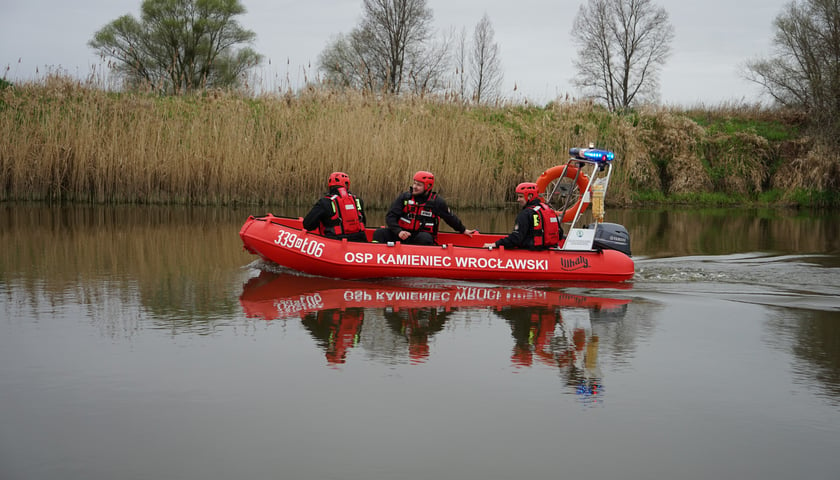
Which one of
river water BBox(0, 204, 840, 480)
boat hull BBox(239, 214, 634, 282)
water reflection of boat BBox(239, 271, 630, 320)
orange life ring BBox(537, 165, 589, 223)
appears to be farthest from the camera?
orange life ring BBox(537, 165, 589, 223)

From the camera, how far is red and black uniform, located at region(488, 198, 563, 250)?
32.3ft

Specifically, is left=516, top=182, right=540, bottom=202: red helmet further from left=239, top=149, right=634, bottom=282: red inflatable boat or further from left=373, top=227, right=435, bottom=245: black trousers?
left=373, top=227, right=435, bottom=245: black trousers

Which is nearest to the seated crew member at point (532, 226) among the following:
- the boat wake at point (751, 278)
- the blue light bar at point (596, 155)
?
the blue light bar at point (596, 155)

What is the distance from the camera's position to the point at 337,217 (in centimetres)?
1020

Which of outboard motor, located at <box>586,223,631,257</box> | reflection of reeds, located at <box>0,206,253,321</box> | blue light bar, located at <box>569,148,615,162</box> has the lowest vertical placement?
reflection of reeds, located at <box>0,206,253,321</box>

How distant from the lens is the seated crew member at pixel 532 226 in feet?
32.3

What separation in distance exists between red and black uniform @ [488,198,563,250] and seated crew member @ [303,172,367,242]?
1808mm

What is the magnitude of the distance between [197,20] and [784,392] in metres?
39.8

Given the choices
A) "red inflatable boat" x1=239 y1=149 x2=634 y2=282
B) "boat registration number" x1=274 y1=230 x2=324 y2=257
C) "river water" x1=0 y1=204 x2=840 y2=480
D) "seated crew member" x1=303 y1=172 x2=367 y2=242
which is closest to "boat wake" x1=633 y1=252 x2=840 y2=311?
"river water" x1=0 y1=204 x2=840 y2=480

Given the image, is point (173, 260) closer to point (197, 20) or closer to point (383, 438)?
point (383, 438)

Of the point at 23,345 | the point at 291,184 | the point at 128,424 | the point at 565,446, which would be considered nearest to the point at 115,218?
the point at 291,184

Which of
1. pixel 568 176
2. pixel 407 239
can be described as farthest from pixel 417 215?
pixel 568 176

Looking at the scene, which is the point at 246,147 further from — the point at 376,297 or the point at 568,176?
the point at 376,297

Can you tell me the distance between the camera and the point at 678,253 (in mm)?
12688
